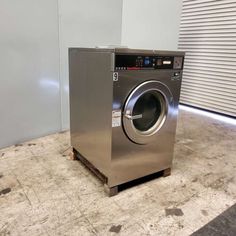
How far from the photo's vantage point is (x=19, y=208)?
1.46 metres

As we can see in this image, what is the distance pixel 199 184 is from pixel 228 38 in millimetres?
2714

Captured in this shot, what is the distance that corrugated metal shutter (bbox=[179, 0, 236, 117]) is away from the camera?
350 cm

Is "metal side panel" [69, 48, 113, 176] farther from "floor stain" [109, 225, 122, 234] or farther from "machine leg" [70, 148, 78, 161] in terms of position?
"floor stain" [109, 225, 122, 234]

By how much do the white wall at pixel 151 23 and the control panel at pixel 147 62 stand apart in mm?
1695

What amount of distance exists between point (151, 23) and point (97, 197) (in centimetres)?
294

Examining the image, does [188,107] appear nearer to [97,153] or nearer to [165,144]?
[165,144]


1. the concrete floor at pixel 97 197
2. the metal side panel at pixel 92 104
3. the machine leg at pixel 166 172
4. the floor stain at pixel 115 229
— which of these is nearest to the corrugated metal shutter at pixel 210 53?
the concrete floor at pixel 97 197

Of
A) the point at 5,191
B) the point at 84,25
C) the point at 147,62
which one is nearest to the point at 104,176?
the point at 5,191

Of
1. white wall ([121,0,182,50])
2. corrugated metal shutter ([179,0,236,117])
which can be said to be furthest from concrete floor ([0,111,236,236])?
white wall ([121,0,182,50])

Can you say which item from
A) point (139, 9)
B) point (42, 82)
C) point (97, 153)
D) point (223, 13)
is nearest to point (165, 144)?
point (97, 153)

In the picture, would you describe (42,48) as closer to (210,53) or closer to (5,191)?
(5,191)

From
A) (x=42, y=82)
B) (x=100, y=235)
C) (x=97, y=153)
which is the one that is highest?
(x=42, y=82)

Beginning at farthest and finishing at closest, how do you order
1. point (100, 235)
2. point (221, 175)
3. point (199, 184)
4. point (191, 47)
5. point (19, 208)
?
point (191, 47) → point (221, 175) → point (199, 184) → point (19, 208) → point (100, 235)

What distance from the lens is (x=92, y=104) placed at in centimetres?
170
